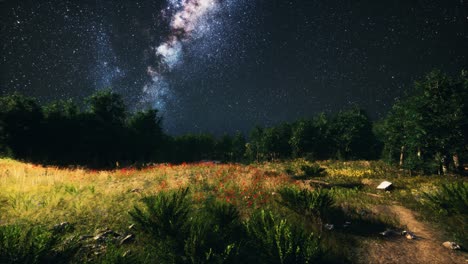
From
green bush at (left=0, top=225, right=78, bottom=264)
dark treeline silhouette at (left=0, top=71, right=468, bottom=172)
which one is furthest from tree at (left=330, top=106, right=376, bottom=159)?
green bush at (left=0, top=225, right=78, bottom=264)

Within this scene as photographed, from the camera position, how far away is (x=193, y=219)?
20.4 ft

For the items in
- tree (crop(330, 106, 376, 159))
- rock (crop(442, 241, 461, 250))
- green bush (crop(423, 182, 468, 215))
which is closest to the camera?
rock (crop(442, 241, 461, 250))

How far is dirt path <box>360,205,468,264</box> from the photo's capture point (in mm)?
5820

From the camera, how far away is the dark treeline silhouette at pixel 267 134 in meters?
17.6

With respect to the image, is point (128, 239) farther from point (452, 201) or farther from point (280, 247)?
point (452, 201)

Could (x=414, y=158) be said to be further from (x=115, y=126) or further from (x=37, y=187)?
(x=115, y=126)

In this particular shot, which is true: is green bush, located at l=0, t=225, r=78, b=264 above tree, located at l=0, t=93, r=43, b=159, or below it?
below

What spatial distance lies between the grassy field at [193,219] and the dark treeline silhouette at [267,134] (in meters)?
8.19

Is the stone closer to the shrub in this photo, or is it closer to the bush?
the bush

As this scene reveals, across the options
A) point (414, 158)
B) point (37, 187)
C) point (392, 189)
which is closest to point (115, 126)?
point (37, 187)

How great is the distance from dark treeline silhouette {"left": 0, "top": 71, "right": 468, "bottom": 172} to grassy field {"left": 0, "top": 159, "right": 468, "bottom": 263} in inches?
323

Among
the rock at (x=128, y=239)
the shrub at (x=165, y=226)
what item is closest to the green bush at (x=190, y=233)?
the shrub at (x=165, y=226)

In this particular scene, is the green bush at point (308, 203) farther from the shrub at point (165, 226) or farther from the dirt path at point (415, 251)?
the shrub at point (165, 226)

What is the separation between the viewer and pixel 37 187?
9766 mm
